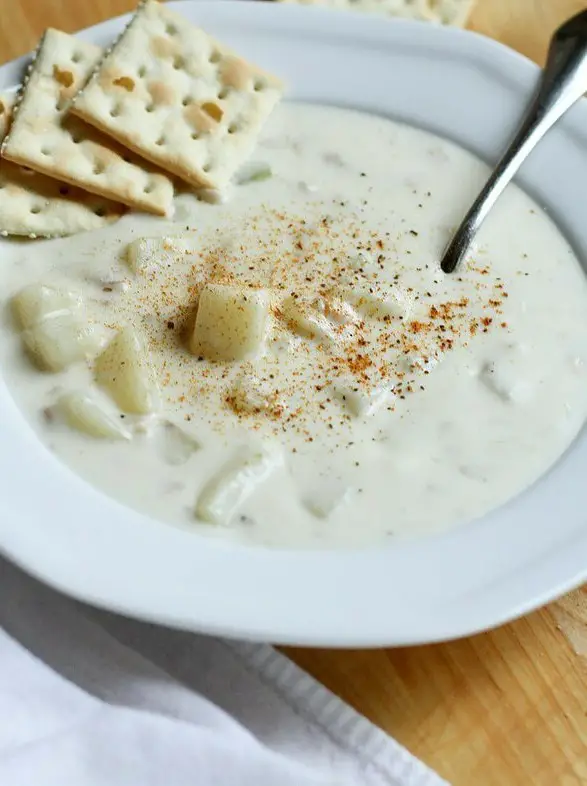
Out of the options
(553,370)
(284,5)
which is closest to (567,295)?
(553,370)

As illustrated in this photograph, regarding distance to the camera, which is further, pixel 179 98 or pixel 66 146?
pixel 179 98

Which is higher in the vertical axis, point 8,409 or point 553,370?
point 553,370

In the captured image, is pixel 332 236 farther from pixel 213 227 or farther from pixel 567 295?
pixel 567 295

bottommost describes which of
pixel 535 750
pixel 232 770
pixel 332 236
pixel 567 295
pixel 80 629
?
pixel 80 629

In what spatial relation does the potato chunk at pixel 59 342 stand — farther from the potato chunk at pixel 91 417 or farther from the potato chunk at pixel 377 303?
the potato chunk at pixel 377 303

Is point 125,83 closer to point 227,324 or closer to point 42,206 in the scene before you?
point 42,206

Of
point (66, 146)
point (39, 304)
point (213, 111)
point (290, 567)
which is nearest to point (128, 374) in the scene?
point (39, 304)
